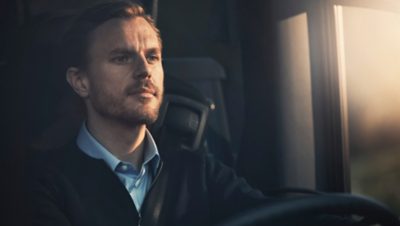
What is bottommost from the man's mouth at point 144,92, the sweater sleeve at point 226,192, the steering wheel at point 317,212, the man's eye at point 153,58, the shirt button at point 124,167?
the steering wheel at point 317,212

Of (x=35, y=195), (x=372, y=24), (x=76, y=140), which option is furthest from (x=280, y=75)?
(x=35, y=195)

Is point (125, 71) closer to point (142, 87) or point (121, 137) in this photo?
point (142, 87)

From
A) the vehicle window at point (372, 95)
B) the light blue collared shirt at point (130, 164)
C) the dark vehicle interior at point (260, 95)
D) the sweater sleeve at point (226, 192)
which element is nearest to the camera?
the dark vehicle interior at point (260, 95)

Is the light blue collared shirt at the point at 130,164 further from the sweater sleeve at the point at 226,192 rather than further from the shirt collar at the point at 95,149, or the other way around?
the sweater sleeve at the point at 226,192

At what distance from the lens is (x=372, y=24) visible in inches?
106

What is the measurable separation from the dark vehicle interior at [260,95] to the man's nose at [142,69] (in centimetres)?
6

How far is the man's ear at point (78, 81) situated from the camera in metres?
2.24

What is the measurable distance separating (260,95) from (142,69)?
395 mm

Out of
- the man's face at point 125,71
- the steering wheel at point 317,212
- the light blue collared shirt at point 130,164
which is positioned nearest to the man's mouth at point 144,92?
the man's face at point 125,71

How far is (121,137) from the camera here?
2.33 m

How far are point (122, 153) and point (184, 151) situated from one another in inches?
7.2

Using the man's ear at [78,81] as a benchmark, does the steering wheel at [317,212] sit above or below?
below

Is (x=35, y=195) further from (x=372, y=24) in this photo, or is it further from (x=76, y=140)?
(x=372, y=24)

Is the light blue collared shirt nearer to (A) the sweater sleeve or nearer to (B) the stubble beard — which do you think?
(B) the stubble beard
